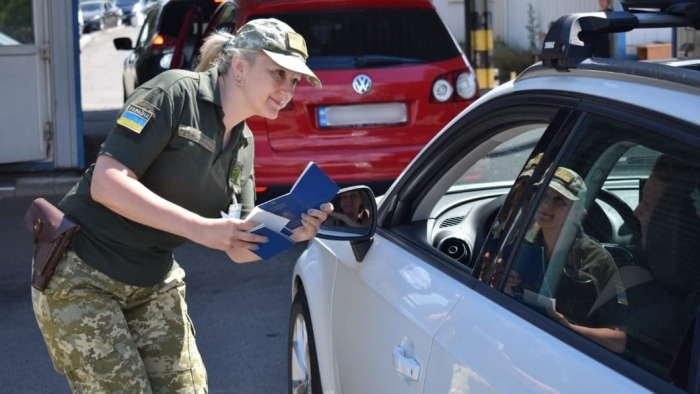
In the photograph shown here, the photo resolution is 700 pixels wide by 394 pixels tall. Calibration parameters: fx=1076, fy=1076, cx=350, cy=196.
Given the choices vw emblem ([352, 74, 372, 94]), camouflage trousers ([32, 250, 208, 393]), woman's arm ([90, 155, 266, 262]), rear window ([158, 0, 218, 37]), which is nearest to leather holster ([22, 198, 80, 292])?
camouflage trousers ([32, 250, 208, 393])

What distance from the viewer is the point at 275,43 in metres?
3.09

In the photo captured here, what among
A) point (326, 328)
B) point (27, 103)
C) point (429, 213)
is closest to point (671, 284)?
point (429, 213)

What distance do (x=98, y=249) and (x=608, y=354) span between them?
1615 millimetres

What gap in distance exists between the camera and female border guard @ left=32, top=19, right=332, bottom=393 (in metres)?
2.91

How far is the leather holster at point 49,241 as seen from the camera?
9.98 feet

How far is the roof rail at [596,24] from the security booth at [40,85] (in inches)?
322

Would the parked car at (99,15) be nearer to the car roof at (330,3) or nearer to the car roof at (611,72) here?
the car roof at (330,3)

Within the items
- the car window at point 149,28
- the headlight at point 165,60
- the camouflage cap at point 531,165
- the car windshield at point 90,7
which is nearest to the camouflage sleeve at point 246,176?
the camouflage cap at point 531,165

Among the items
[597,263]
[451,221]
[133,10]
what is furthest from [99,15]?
Answer: [597,263]

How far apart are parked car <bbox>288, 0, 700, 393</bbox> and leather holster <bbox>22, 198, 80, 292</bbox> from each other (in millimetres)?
772

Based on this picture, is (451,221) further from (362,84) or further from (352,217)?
(362,84)

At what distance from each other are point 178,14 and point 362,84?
19.4ft

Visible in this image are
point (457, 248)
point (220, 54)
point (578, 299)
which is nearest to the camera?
point (578, 299)

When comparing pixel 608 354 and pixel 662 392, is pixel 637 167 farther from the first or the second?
pixel 662 392
